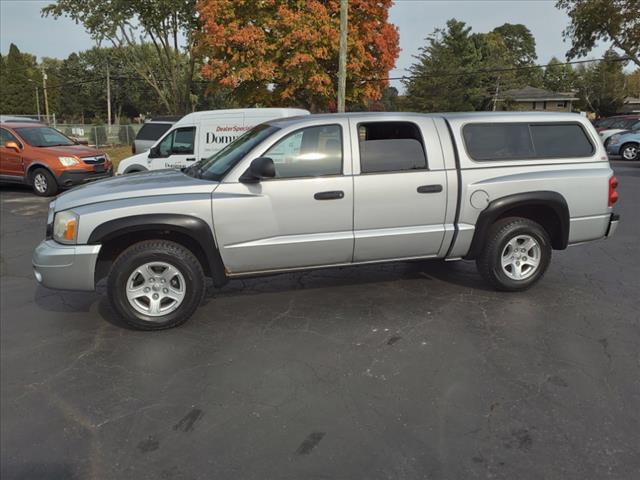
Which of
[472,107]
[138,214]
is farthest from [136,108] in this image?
[138,214]

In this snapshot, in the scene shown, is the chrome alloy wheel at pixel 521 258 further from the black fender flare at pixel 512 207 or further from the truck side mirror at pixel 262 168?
the truck side mirror at pixel 262 168

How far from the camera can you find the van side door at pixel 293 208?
4.28 metres

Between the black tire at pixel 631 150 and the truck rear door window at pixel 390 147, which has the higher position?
the black tire at pixel 631 150

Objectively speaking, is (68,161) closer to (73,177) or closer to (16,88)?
(73,177)

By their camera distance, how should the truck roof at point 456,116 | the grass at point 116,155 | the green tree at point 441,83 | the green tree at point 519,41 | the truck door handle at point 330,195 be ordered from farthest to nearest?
the green tree at point 519,41 < the green tree at point 441,83 < the grass at point 116,155 < the truck roof at point 456,116 < the truck door handle at point 330,195

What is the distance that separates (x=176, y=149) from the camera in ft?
34.6

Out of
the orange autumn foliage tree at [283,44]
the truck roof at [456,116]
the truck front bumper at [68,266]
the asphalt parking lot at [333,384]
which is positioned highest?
the orange autumn foliage tree at [283,44]

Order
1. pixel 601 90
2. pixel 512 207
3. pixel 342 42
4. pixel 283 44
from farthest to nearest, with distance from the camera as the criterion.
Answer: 1. pixel 601 90
2. pixel 283 44
3. pixel 342 42
4. pixel 512 207

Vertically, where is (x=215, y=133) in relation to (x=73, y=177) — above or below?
above

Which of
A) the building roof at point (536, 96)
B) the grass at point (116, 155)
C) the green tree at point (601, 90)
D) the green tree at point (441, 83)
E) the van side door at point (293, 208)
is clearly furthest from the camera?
the green tree at point (601, 90)

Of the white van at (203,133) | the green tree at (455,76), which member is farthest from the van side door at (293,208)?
the green tree at (455,76)

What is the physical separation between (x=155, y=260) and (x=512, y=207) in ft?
10.7

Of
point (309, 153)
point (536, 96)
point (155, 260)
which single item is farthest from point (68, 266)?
point (536, 96)

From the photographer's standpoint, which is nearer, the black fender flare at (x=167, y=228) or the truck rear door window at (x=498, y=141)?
the black fender flare at (x=167, y=228)
